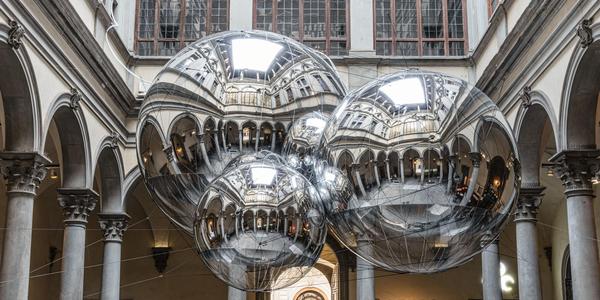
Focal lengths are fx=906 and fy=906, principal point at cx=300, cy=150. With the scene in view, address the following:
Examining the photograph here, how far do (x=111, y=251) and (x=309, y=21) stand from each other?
597 cm

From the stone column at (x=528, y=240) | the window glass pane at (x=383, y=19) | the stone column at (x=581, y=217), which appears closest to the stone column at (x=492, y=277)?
the stone column at (x=528, y=240)

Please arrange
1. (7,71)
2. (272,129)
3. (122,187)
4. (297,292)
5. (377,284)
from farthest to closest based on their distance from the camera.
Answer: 1. (297,292)
2. (377,284)
3. (122,187)
4. (7,71)
5. (272,129)

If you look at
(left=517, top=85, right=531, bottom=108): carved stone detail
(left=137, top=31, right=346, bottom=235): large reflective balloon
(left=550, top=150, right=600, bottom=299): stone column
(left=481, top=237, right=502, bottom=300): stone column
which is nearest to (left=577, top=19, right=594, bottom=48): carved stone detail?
(left=550, top=150, right=600, bottom=299): stone column

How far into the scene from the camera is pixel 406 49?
17.9m

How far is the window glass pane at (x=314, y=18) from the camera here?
1819 cm

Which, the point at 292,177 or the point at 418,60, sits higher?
the point at 418,60

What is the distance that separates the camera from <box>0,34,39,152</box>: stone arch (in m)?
11.4

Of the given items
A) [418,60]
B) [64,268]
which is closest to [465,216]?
[64,268]

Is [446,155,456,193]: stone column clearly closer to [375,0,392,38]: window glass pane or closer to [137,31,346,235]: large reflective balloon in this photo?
[137,31,346,235]: large reflective balloon

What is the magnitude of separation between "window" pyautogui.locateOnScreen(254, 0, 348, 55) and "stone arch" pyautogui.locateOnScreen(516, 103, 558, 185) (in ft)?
16.1

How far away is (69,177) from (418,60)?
692cm

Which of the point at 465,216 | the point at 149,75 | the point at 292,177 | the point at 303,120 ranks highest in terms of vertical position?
the point at 149,75

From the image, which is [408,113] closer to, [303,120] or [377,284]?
[303,120]

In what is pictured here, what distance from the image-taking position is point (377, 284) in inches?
860
